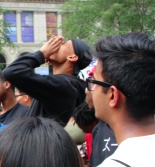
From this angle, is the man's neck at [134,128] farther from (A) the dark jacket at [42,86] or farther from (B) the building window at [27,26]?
(B) the building window at [27,26]

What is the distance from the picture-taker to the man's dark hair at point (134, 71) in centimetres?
113

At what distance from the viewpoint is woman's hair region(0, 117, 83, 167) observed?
913 mm

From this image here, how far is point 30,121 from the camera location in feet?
3.57

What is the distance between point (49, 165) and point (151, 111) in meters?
0.64

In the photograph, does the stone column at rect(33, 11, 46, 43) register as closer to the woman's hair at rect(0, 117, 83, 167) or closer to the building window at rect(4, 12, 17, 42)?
the building window at rect(4, 12, 17, 42)

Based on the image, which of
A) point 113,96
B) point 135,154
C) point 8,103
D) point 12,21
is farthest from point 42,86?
point 12,21

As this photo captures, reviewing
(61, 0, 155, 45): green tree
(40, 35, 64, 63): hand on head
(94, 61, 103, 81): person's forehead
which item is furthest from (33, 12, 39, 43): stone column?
(94, 61, 103, 81): person's forehead

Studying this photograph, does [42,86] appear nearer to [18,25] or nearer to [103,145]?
[103,145]

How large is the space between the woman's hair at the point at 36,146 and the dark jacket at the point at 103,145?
712 mm

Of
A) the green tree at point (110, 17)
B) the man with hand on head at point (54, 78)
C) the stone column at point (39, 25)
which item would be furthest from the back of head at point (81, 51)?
the stone column at point (39, 25)

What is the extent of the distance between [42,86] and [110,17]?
13879 millimetres

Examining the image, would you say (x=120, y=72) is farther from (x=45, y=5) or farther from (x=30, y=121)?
(x=45, y=5)

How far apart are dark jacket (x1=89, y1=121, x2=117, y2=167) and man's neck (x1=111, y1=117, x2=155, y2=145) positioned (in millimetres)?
535

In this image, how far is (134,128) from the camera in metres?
1.16
